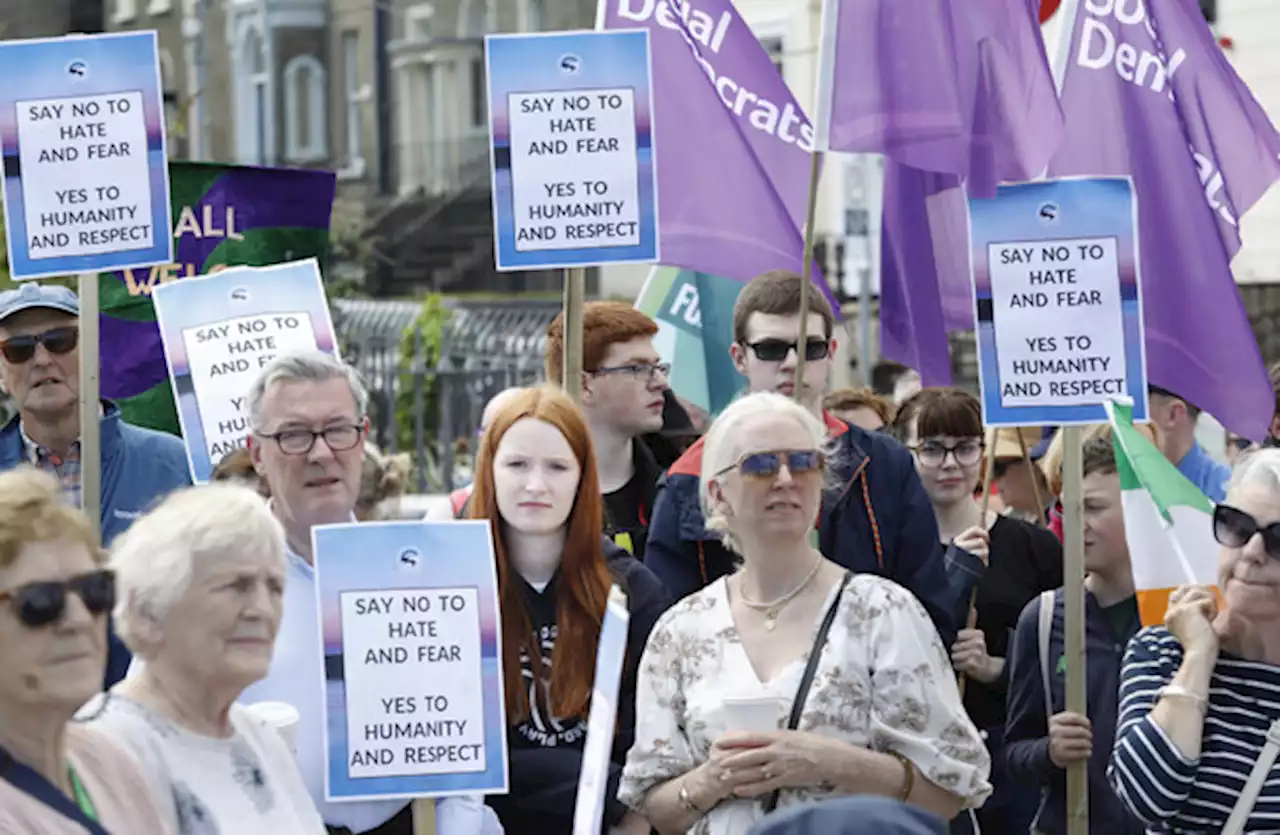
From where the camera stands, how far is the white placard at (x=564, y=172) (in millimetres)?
5965

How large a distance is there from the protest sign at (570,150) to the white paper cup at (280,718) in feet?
6.55

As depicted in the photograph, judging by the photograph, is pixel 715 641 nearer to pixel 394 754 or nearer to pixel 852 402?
pixel 394 754

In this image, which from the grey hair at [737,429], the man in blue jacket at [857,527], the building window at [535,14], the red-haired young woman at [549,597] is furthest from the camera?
the building window at [535,14]

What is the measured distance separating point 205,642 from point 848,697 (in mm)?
1367

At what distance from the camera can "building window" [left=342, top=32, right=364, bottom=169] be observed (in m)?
41.9

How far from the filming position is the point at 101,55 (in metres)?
5.91

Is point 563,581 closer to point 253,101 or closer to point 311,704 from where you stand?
point 311,704

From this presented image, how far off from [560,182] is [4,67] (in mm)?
1370

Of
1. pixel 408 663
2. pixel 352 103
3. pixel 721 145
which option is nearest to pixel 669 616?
pixel 408 663

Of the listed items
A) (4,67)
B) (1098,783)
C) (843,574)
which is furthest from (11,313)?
(1098,783)

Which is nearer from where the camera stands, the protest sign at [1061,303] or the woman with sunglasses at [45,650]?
the woman with sunglasses at [45,650]

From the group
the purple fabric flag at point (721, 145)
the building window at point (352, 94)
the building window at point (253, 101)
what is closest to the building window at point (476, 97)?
the building window at point (352, 94)

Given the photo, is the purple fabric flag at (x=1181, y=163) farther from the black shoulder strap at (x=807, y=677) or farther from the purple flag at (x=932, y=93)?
the black shoulder strap at (x=807, y=677)

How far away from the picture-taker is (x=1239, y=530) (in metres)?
4.67
